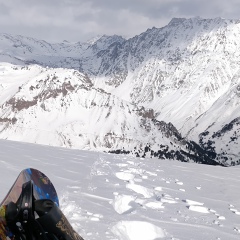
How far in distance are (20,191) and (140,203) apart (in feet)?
18.5

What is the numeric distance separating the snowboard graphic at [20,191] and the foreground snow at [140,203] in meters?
2.16

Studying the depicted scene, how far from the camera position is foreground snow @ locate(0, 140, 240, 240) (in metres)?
6.62

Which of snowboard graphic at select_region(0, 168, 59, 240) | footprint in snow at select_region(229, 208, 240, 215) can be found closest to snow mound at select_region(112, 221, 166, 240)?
snowboard graphic at select_region(0, 168, 59, 240)

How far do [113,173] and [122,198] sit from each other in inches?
164

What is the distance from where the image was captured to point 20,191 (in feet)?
11.7

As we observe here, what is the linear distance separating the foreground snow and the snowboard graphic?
2.16m

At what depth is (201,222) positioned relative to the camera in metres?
7.59

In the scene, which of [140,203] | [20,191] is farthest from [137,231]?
[20,191]

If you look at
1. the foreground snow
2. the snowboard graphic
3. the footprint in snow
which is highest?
the snowboard graphic

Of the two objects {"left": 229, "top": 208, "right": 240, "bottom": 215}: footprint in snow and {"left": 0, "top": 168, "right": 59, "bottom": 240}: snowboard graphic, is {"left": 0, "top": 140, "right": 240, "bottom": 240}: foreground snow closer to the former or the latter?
{"left": 229, "top": 208, "right": 240, "bottom": 215}: footprint in snow

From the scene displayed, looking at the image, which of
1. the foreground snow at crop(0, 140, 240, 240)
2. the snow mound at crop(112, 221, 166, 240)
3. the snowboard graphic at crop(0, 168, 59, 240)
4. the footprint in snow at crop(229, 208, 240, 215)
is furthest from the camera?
the footprint in snow at crop(229, 208, 240, 215)

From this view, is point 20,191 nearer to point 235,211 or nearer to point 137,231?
point 137,231

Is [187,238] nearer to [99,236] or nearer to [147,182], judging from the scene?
[99,236]

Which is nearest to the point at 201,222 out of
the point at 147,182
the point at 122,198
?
the point at 122,198
